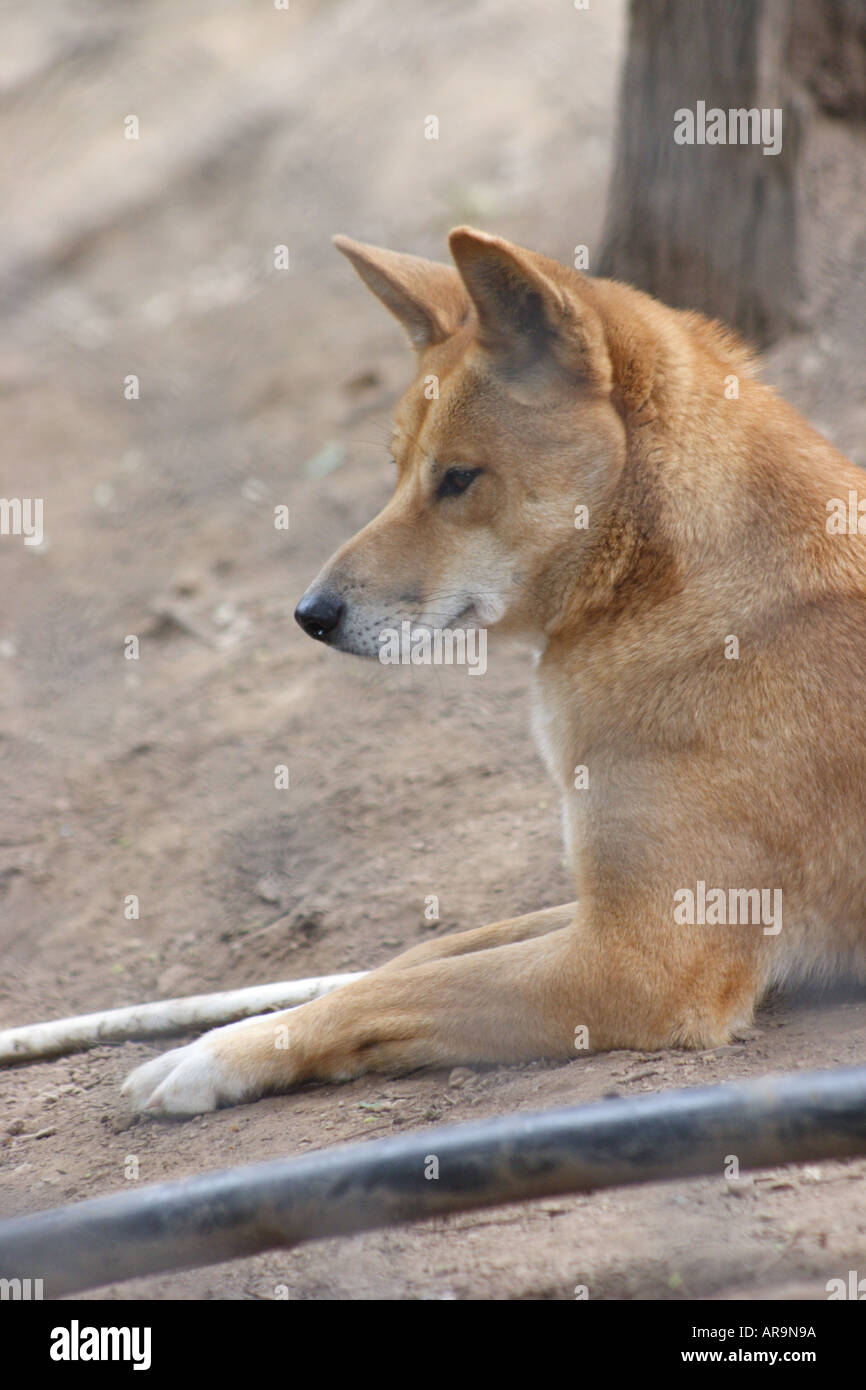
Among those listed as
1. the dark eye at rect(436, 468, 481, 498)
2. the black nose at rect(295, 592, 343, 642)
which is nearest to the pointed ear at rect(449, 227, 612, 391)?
the dark eye at rect(436, 468, 481, 498)

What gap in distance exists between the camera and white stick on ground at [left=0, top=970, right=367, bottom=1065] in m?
3.57

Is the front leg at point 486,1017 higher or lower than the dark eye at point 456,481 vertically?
lower

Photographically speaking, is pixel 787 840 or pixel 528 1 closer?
pixel 787 840

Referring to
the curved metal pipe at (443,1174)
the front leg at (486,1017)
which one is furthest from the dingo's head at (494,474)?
the curved metal pipe at (443,1174)

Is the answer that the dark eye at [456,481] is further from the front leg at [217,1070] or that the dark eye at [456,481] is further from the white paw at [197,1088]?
the white paw at [197,1088]

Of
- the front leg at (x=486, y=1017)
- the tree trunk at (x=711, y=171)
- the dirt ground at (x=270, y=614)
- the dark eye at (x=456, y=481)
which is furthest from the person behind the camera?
the tree trunk at (x=711, y=171)

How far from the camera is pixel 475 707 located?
196 inches

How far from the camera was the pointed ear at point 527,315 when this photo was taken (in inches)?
115

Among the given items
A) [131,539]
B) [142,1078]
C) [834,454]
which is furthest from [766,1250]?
[131,539]

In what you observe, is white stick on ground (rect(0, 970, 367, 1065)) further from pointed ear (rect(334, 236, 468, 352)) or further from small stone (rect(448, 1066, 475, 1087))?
pointed ear (rect(334, 236, 468, 352))

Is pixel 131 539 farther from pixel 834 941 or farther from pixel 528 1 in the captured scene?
pixel 528 1

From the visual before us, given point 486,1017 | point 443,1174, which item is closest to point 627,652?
point 486,1017

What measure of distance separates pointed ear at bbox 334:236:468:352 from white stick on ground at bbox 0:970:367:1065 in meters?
1.89

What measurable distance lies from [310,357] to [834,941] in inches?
224
